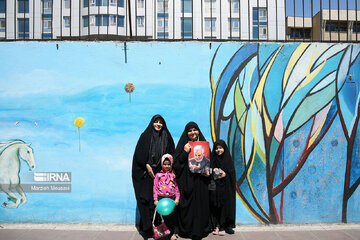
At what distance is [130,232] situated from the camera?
11.7ft

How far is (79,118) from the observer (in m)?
3.80

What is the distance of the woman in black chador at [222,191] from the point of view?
137 inches

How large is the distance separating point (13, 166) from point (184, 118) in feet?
8.19

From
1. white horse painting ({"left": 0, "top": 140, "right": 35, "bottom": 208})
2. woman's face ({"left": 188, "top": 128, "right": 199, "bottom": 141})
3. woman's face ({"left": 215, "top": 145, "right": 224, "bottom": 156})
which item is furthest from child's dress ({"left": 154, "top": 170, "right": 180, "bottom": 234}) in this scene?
white horse painting ({"left": 0, "top": 140, "right": 35, "bottom": 208})

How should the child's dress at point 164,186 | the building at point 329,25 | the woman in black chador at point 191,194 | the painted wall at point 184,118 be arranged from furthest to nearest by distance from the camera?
the building at point 329,25
the painted wall at point 184,118
the woman in black chador at point 191,194
the child's dress at point 164,186

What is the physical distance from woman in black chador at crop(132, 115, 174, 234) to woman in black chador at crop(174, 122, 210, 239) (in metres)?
0.23

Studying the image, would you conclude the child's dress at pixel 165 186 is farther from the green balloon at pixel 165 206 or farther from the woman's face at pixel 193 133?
the woman's face at pixel 193 133

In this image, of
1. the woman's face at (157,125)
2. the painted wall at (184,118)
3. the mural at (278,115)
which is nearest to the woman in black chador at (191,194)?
the woman's face at (157,125)

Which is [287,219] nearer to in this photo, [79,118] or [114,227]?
[114,227]

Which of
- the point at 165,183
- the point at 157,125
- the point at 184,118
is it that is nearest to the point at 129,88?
the point at 157,125

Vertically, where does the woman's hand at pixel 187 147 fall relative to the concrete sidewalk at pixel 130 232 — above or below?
above

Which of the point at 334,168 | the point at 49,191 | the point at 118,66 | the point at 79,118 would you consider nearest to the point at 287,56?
the point at 334,168

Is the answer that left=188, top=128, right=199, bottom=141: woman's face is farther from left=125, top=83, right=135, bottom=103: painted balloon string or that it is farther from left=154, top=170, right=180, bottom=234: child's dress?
left=125, top=83, right=135, bottom=103: painted balloon string

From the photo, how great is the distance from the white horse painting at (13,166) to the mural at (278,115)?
2622 millimetres
